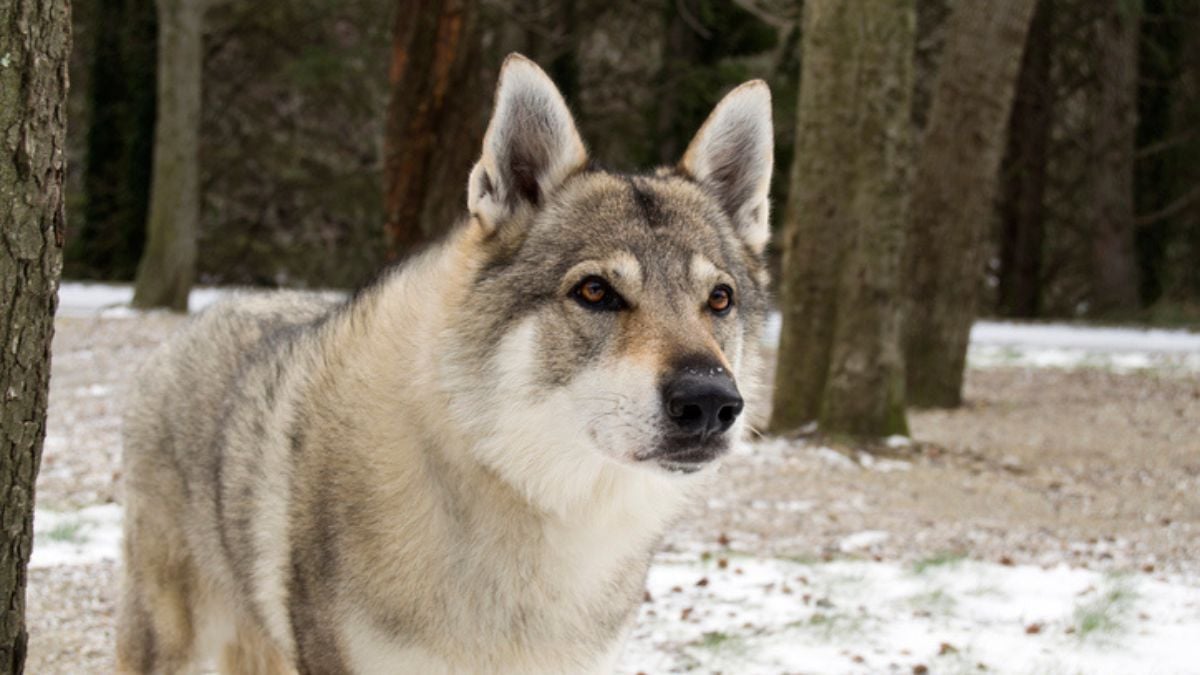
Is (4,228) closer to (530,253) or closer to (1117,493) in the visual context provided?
(530,253)

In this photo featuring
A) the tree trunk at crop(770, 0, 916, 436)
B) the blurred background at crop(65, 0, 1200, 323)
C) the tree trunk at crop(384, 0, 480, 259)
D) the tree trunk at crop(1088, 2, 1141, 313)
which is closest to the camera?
the tree trunk at crop(770, 0, 916, 436)

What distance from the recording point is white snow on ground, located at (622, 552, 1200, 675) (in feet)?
18.3

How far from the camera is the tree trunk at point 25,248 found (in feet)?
11.0

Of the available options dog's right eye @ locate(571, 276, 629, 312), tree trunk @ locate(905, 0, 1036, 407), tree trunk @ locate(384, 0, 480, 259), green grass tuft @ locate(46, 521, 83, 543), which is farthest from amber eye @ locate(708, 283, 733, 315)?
tree trunk @ locate(905, 0, 1036, 407)

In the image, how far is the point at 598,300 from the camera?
377 centimetres

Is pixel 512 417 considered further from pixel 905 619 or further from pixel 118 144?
pixel 118 144

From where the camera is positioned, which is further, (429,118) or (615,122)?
(615,122)

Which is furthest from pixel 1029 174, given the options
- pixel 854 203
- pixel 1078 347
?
pixel 854 203

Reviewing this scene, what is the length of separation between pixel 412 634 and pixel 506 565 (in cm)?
32

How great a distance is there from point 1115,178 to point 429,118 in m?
16.0

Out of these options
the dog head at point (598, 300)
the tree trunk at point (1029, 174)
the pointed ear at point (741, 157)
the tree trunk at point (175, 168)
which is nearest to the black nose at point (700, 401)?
the dog head at point (598, 300)

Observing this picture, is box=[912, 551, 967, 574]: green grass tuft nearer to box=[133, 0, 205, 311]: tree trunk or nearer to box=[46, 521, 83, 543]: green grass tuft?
box=[46, 521, 83, 543]: green grass tuft

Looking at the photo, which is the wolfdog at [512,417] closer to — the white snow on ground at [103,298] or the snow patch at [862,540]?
the snow patch at [862,540]

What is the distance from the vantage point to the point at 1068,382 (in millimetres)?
15102
